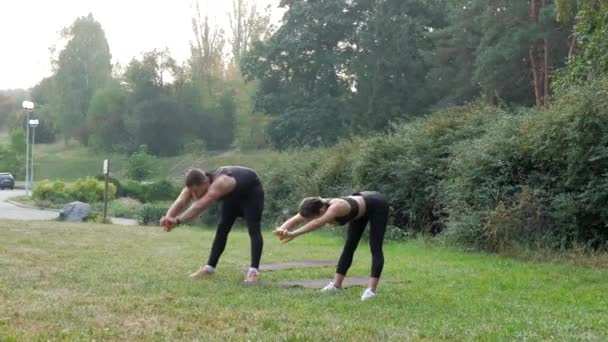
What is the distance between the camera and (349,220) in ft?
28.1

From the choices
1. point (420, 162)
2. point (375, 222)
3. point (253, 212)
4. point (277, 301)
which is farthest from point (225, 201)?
point (420, 162)

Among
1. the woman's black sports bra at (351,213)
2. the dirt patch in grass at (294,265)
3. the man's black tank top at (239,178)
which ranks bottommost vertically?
the dirt patch in grass at (294,265)

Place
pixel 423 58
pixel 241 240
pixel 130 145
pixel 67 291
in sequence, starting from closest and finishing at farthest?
pixel 67 291
pixel 241 240
pixel 423 58
pixel 130 145

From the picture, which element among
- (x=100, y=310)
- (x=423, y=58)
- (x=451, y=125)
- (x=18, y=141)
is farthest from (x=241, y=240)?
(x=18, y=141)

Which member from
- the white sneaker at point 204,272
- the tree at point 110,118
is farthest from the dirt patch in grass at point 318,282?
the tree at point 110,118

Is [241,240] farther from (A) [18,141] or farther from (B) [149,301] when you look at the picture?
(A) [18,141]

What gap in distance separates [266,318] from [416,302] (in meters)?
2.20

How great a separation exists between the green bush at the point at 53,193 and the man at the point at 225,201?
109 feet

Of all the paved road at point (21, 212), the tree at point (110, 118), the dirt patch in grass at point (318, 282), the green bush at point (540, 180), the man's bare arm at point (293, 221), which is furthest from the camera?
the tree at point (110, 118)

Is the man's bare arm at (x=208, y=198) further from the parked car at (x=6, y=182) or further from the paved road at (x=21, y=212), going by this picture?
the parked car at (x=6, y=182)

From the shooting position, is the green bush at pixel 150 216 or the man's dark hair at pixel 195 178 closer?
the man's dark hair at pixel 195 178

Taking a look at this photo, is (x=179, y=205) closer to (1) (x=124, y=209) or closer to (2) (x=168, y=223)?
(2) (x=168, y=223)

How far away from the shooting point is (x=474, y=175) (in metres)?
16.4

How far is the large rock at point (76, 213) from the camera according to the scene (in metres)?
29.2
